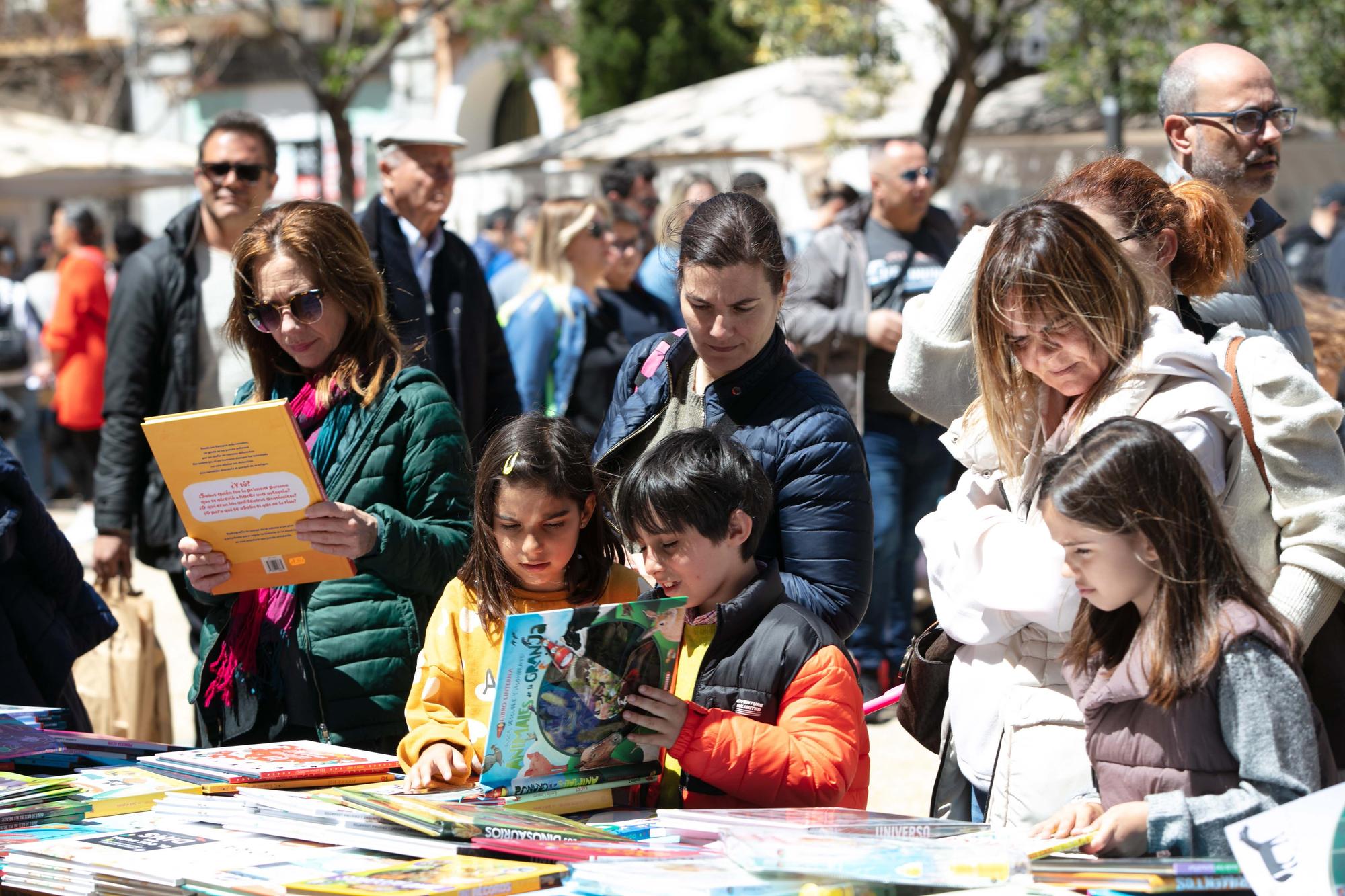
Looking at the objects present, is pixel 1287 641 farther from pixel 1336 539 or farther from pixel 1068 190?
pixel 1068 190

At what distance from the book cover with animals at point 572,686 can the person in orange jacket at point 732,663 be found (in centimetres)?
5

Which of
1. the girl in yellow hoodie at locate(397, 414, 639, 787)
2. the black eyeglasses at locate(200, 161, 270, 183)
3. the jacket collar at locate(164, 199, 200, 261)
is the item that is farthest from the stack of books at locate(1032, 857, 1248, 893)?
the black eyeglasses at locate(200, 161, 270, 183)

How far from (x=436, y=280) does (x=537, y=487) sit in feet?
7.70

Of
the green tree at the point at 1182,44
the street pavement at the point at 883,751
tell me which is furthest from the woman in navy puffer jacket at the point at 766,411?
the green tree at the point at 1182,44

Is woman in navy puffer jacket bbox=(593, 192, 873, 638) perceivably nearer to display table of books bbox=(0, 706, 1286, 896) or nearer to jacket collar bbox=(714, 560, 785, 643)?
jacket collar bbox=(714, 560, 785, 643)

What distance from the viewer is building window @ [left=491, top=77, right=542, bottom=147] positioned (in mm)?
28438

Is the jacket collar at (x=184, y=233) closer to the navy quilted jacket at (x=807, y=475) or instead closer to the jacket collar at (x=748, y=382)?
the navy quilted jacket at (x=807, y=475)

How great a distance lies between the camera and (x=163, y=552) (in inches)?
185

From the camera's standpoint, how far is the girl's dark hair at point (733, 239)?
3.05 m

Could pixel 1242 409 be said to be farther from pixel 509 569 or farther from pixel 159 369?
pixel 159 369

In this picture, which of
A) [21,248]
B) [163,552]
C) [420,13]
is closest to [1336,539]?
[163,552]

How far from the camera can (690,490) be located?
261 cm

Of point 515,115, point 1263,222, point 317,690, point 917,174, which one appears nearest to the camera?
point 317,690

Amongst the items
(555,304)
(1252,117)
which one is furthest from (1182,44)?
(1252,117)
